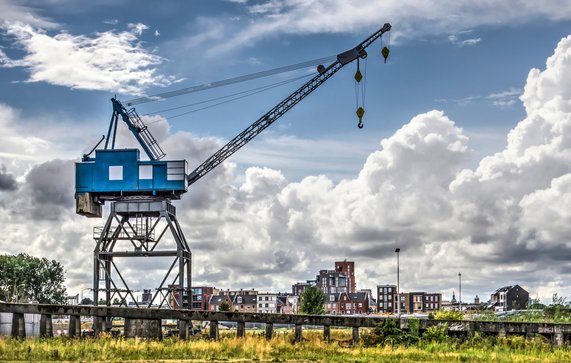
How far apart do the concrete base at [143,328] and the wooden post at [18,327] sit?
401 centimetres

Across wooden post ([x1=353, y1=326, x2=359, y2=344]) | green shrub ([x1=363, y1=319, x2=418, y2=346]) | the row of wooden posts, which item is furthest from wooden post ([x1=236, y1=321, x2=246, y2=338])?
green shrub ([x1=363, y1=319, x2=418, y2=346])

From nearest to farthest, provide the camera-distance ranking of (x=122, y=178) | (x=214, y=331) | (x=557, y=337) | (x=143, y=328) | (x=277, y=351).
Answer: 1. (x=277, y=351)
2. (x=557, y=337)
3. (x=214, y=331)
4. (x=143, y=328)
5. (x=122, y=178)

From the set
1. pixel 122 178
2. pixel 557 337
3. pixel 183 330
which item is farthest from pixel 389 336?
pixel 122 178

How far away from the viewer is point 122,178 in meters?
64.2

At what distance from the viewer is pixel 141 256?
64.6 metres

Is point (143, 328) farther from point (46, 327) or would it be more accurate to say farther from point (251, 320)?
point (251, 320)

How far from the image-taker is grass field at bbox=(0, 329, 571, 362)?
2486 cm

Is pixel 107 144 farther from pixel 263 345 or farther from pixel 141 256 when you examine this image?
pixel 263 345

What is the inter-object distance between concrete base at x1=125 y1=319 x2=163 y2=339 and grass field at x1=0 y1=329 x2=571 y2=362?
2.42 m

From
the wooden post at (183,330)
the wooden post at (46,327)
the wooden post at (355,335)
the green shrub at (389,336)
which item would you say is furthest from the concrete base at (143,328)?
the green shrub at (389,336)

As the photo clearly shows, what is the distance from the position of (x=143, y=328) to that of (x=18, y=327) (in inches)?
189

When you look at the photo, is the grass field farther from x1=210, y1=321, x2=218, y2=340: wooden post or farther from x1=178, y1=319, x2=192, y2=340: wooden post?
x1=210, y1=321, x2=218, y2=340: wooden post

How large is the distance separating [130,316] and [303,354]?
26.6 feet

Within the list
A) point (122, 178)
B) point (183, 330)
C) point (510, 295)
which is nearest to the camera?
point (183, 330)
